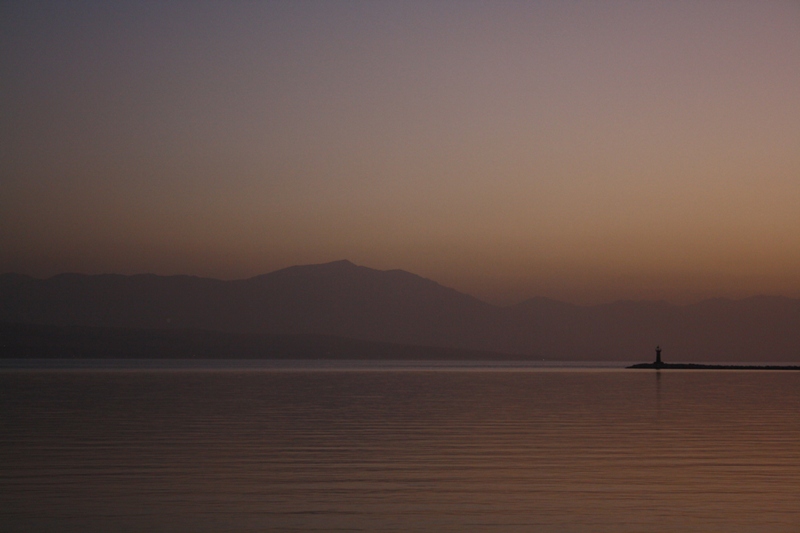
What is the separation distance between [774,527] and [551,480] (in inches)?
194

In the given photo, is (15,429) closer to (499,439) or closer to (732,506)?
(499,439)

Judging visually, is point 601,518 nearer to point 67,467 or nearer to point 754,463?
point 754,463

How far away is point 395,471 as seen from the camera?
61.3 ft

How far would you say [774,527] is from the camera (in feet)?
43.5

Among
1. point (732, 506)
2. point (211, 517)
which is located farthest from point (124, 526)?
point (732, 506)

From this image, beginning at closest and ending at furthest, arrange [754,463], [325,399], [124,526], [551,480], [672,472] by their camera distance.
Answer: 1. [124,526]
2. [551,480]
3. [672,472]
4. [754,463]
5. [325,399]

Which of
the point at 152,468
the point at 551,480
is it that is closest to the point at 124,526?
the point at 152,468

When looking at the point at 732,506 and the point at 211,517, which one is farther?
the point at 732,506

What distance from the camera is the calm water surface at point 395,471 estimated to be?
45.1 ft

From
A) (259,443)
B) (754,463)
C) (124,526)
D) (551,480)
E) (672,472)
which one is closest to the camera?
(124,526)

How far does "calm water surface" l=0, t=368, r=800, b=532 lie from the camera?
45.1 ft

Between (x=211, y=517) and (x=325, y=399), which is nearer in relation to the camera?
(x=211, y=517)

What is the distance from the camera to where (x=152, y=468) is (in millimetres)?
18875

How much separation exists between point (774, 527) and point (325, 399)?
33.4 m
